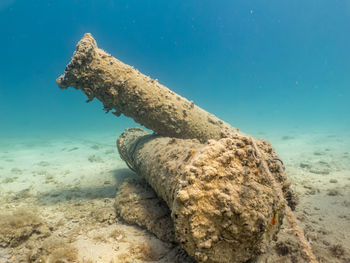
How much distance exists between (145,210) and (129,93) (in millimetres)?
2836

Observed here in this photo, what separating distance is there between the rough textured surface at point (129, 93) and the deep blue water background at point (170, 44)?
56801 mm

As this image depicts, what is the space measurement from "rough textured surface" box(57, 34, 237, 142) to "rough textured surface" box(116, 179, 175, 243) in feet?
5.86

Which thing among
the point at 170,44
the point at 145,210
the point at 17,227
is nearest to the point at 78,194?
the point at 17,227

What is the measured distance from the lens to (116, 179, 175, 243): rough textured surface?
2850 mm

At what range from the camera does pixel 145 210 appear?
3.29 meters

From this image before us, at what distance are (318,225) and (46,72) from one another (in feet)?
395

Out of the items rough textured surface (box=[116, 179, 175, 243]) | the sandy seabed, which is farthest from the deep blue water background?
rough textured surface (box=[116, 179, 175, 243])

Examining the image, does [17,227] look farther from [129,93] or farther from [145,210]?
[129,93]

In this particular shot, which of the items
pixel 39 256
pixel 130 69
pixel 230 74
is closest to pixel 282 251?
pixel 39 256

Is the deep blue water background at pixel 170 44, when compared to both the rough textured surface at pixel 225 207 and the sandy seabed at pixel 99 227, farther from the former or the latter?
the rough textured surface at pixel 225 207

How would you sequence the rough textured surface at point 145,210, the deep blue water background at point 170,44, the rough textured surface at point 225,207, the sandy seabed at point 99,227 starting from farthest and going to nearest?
the deep blue water background at point 170,44 < the rough textured surface at point 145,210 < the sandy seabed at point 99,227 < the rough textured surface at point 225,207

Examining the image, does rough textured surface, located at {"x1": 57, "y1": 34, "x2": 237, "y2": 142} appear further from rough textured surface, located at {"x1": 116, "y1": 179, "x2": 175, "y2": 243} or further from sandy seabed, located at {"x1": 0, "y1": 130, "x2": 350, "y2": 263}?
sandy seabed, located at {"x1": 0, "y1": 130, "x2": 350, "y2": 263}

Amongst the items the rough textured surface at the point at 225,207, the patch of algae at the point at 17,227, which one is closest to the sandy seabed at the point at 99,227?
the patch of algae at the point at 17,227

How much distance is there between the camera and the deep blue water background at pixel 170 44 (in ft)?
270
